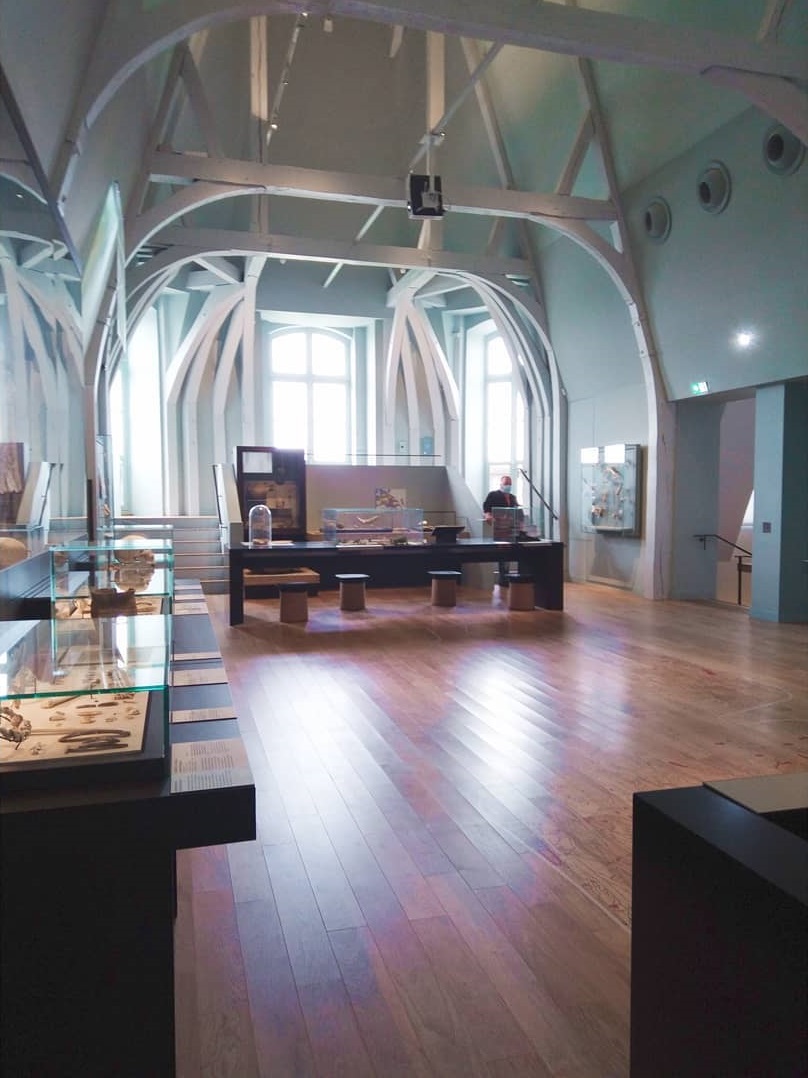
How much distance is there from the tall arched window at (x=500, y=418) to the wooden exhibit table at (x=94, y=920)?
1606 centimetres

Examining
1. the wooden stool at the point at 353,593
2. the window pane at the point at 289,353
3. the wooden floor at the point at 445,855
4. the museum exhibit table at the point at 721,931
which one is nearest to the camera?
the museum exhibit table at the point at 721,931

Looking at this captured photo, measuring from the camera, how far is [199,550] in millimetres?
12641

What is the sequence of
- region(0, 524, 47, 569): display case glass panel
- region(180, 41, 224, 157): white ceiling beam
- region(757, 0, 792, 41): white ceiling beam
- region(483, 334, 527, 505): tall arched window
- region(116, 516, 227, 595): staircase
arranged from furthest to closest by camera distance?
region(483, 334, 527, 505): tall arched window < region(116, 516, 227, 595): staircase < region(180, 41, 224, 157): white ceiling beam < region(757, 0, 792, 41): white ceiling beam < region(0, 524, 47, 569): display case glass panel

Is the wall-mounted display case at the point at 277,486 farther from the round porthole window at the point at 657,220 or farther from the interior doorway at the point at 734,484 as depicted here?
the interior doorway at the point at 734,484

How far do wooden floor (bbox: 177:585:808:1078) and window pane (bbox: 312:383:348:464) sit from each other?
10810mm

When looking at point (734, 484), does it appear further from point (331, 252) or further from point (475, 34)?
point (475, 34)

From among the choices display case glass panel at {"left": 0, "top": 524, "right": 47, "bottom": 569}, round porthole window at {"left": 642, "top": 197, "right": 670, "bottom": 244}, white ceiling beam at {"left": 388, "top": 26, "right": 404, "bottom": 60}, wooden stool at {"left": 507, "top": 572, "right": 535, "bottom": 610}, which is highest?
white ceiling beam at {"left": 388, "top": 26, "right": 404, "bottom": 60}

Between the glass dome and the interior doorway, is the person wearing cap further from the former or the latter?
the glass dome

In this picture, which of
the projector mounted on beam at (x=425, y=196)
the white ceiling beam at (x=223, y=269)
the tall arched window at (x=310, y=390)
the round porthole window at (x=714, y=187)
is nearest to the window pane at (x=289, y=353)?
the tall arched window at (x=310, y=390)

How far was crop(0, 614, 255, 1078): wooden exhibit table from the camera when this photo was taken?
61.4 inches

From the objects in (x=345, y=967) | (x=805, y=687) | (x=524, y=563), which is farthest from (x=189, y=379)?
(x=345, y=967)

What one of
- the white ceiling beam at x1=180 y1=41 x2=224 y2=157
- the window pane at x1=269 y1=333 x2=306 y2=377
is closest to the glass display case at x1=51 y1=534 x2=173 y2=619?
the white ceiling beam at x1=180 y1=41 x2=224 y2=157

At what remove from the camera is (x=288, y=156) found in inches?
500

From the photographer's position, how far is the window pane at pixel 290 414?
56.4 feet
